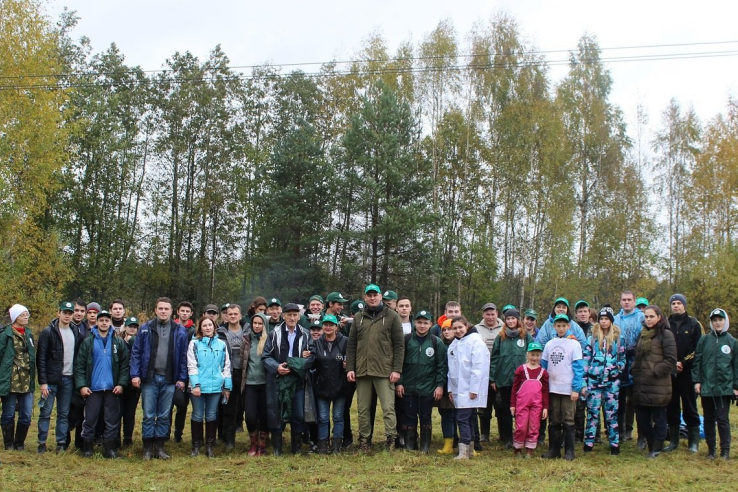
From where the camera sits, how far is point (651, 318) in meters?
7.43

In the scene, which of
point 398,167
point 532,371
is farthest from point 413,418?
point 398,167

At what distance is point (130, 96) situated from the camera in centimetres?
2952

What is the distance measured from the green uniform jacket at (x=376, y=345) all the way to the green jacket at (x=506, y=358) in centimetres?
126

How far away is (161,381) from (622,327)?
6.09 meters

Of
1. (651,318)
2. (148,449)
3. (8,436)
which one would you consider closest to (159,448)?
(148,449)

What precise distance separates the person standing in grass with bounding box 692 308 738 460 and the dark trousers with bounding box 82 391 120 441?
23.3 ft

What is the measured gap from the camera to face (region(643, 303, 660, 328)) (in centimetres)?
740

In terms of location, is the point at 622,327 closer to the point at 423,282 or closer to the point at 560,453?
the point at 560,453

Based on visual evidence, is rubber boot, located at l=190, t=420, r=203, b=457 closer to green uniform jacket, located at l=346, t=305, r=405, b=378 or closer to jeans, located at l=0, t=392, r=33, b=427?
green uniform jacket, located at l=346, t=305, r=405, b=378

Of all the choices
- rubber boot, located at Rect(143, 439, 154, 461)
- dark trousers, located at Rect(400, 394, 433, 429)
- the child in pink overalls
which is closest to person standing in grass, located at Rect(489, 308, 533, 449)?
the child in pink overalls

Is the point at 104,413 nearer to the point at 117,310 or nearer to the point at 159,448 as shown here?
the point at 159,448

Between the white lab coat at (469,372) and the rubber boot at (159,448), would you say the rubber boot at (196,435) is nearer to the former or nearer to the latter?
the rubber boot at (159,448)

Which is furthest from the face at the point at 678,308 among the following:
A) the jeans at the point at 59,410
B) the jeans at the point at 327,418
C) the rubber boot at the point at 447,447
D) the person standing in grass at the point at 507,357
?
the jeans at the point at 59,410

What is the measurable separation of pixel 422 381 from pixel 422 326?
680 mm
